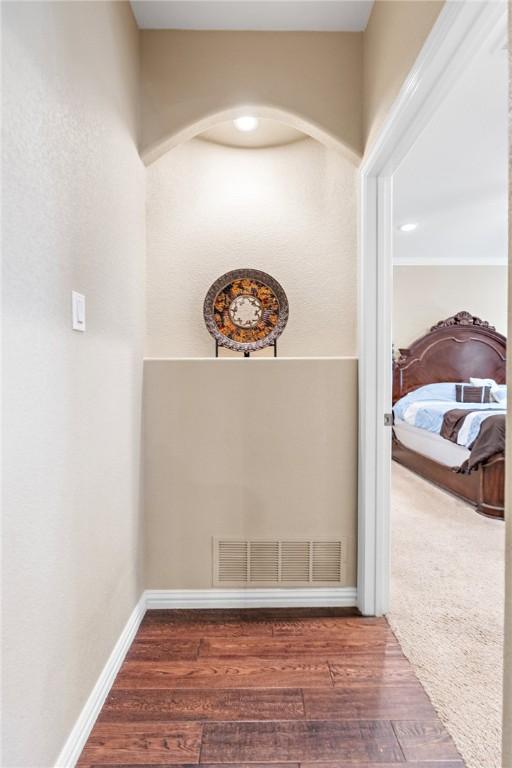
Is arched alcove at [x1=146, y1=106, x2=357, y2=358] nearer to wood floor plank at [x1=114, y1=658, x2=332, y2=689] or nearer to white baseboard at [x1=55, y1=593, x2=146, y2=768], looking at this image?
white baseboard at [x1=55, y1=593, x2=146, y2=768]

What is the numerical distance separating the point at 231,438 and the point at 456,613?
1342mm

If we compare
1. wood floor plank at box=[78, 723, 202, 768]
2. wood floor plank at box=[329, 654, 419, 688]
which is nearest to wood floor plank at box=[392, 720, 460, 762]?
wood floor plank at box=[329, 654, 419, 688]

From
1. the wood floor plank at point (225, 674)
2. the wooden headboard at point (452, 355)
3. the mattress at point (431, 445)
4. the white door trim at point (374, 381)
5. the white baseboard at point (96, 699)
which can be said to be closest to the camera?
the white baseboard at point (96, 699)

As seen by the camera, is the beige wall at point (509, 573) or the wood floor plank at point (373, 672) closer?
the beige wall at point (509, 573)

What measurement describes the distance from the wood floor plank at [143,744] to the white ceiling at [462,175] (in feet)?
9.46

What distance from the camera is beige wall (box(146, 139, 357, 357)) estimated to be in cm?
238

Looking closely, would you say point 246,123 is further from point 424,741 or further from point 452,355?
point 452,355

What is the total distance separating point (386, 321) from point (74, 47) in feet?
4.99

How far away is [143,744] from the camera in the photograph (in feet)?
4.49

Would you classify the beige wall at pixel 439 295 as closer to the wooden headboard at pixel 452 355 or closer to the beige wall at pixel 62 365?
the wooden headboard at pixel 452 355

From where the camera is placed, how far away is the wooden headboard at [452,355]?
5914 millimetres

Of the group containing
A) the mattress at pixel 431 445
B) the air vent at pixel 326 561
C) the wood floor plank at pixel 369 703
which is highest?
the mattress at pixel 431 445

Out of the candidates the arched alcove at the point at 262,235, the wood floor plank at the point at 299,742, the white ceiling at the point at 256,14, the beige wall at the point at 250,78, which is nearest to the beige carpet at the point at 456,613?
the wood floor plank at the point at 299,742

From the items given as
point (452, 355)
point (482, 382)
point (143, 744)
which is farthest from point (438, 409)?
point (143, 744)
